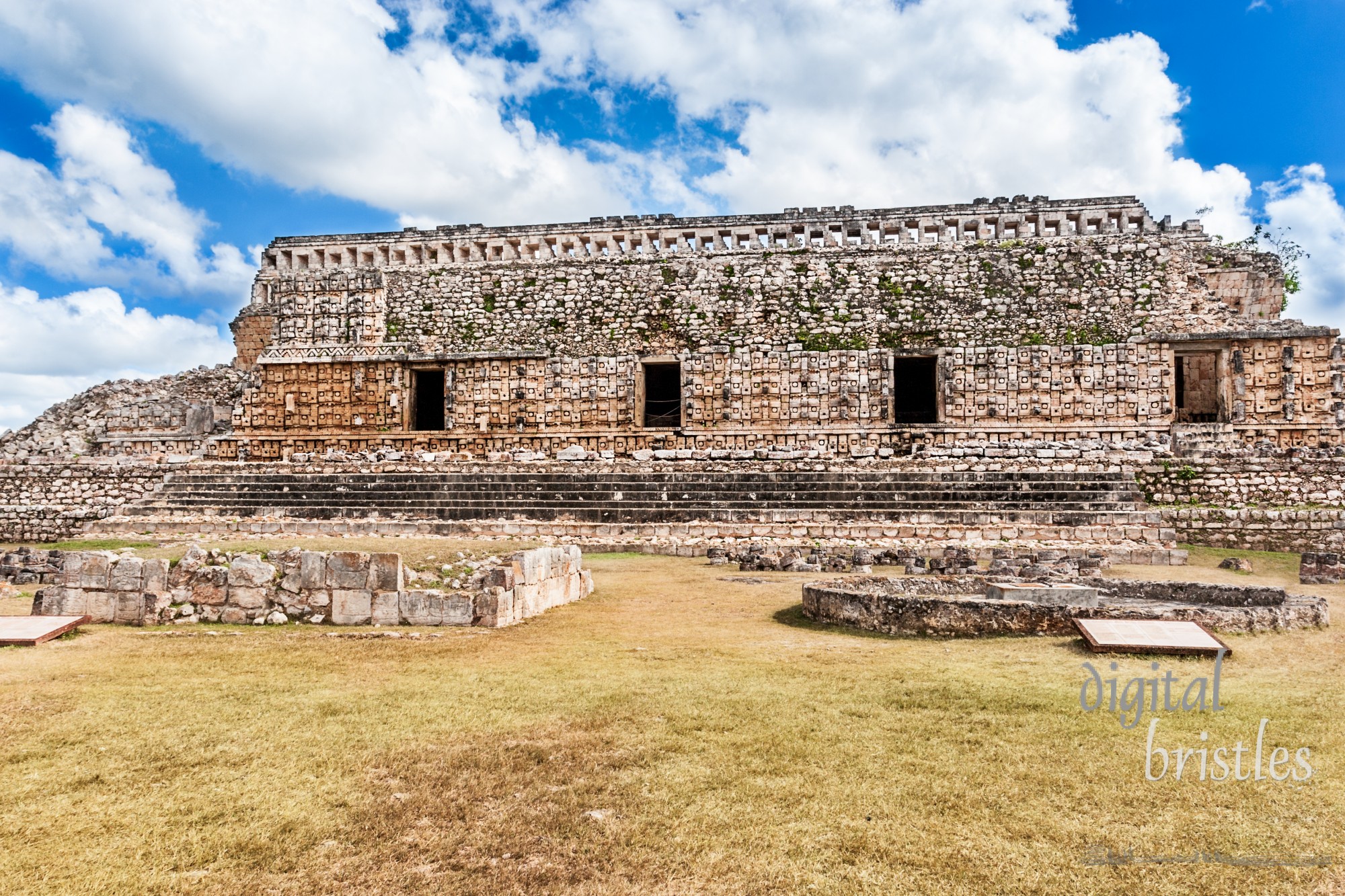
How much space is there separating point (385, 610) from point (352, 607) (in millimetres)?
304

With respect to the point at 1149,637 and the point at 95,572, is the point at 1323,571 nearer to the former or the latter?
the point at 1149,637

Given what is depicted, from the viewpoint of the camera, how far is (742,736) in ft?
13.2

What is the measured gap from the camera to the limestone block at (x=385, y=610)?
23.4 ft

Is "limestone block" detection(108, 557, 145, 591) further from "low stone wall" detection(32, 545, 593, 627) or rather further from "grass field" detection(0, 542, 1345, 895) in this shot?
"grass field" detection(0, 542, 1345, 895)

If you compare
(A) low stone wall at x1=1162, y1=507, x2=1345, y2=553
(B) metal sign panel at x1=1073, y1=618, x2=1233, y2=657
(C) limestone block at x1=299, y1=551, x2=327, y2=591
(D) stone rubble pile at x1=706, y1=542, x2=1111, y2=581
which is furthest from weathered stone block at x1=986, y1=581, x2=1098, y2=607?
(A) low stone wall at x1=1162, y1=507, x2=1345, y2=553

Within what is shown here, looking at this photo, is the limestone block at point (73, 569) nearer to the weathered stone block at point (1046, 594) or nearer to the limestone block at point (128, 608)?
the limestone block at point (128, 608)

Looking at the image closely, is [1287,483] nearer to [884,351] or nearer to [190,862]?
[884,351]

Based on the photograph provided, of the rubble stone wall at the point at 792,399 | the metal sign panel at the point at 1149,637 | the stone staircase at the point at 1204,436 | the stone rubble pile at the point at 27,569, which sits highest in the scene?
the rubble stone wall at the point at 792,399

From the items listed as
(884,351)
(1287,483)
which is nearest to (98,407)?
(884,351)

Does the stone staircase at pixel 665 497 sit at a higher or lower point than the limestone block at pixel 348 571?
higher

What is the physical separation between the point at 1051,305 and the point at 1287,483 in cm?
791

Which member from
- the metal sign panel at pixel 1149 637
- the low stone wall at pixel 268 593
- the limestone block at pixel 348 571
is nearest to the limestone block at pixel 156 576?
the low stone wall at pixel 268 593

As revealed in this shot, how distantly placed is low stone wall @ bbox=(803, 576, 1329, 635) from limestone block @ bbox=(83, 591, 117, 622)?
6.46 m

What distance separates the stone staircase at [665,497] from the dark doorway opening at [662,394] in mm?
5424
